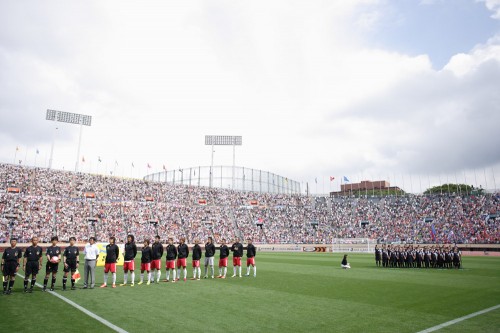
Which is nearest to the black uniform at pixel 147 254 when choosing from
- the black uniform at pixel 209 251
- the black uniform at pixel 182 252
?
the black uniform at pixel 182 252

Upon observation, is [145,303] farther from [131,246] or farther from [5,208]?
[5,208]

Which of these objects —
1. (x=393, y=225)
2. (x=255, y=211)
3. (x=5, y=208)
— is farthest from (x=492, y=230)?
(x=5, y=208)

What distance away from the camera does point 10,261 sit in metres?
12.6

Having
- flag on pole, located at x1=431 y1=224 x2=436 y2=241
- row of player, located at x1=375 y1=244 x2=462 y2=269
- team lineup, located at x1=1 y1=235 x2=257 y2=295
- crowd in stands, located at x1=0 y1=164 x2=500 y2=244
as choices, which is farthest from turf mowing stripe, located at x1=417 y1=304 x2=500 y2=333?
flag on pole, located at x1=431 y1=224 x2=436 y2=241

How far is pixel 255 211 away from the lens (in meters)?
71.2

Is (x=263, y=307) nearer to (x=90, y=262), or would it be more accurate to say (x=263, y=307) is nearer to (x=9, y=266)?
(x=90, y=262)

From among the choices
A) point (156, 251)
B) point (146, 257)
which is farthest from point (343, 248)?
point (146, 257)

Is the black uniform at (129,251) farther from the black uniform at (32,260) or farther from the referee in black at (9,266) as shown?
the referee in black at (9,266)

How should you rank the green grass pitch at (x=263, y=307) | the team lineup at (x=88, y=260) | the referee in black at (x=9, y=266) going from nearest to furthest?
the green grass pitch at (x=263, y=307) → the referee in black at (x=9, y=266) → the team lineup at (x=88, y=260)

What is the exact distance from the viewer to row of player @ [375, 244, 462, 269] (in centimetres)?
2336

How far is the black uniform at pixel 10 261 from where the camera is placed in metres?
12.5

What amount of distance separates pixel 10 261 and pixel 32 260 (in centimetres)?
71

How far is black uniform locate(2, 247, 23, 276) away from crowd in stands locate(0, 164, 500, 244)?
36.9 meters

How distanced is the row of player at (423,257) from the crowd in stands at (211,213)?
104 feet
